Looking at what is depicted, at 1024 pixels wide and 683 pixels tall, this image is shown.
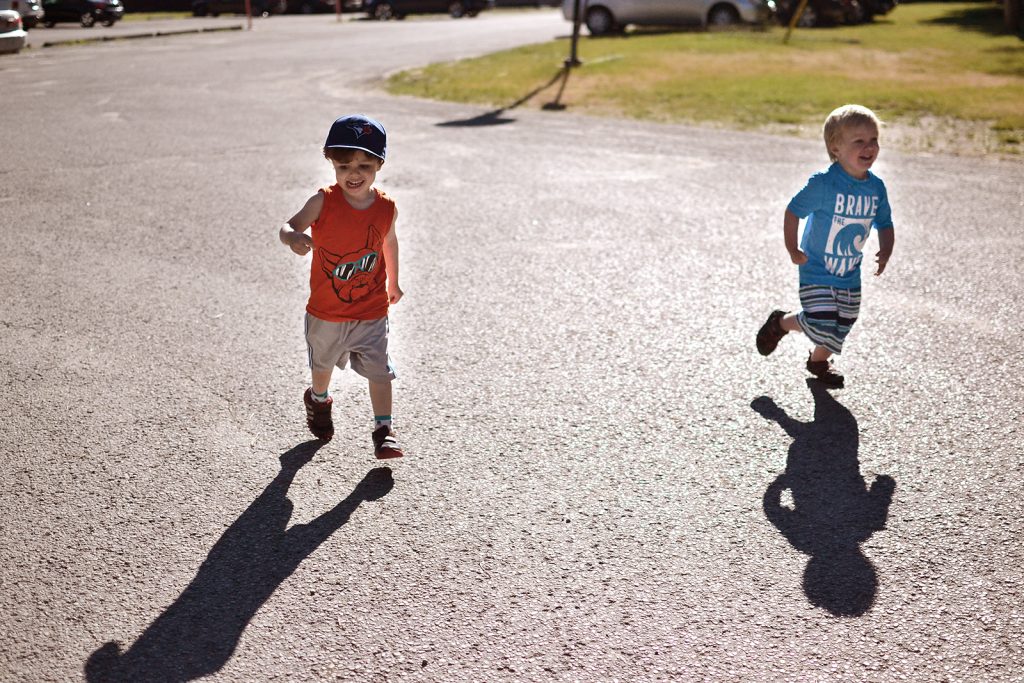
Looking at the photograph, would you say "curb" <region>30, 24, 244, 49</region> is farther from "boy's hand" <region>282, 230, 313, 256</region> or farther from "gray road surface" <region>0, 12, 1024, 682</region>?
"boy's hand" <region>282, 230, 313, 256</region>

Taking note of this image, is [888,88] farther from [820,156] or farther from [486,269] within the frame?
[486,269]

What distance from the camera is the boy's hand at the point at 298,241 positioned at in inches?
150

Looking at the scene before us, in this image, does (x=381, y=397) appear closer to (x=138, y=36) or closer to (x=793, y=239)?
(x=793, y=239)

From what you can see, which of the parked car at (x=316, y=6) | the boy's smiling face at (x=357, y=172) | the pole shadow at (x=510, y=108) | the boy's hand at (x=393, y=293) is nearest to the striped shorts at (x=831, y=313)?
the boy's hand at (x=393, y=293)

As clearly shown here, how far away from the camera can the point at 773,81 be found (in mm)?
16922

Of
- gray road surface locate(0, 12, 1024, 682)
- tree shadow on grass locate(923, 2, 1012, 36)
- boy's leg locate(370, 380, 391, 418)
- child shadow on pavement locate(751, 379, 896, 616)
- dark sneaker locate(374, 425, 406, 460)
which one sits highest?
tree shadow on grass locate(923, 2, 1012, 36)

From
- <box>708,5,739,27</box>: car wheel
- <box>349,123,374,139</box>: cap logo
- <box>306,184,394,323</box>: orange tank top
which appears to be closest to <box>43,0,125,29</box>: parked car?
<box>708,5,739,27</box>: car wheel

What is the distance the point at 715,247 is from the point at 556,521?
4158 millimetres

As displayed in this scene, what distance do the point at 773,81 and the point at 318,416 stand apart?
14.4m

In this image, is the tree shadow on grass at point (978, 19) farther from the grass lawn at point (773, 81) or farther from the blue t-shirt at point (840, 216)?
the blue t-shirt at point (840, 216)

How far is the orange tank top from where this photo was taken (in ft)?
13.2

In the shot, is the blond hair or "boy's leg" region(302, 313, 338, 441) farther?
the blond hair

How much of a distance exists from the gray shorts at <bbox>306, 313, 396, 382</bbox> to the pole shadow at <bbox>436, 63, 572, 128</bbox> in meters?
8.83

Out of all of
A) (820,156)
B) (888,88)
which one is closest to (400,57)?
(888,88)
